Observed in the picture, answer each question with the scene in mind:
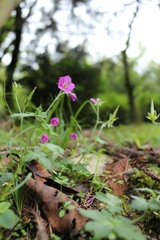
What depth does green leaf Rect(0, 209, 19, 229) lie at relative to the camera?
0.74 metres

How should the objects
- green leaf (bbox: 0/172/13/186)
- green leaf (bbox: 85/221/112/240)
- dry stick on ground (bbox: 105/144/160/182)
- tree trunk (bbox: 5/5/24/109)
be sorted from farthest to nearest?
tree trunk (bbox: 5/5/24/109)
dry stick on ground (bbox: 105/144/160/182)
green leaf (bbox: 0/172/13/186)
green leaf (bbox: 85/221/112/240)

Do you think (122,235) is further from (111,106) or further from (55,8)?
(111,106)

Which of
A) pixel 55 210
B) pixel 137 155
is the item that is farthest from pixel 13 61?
pixel 55 210

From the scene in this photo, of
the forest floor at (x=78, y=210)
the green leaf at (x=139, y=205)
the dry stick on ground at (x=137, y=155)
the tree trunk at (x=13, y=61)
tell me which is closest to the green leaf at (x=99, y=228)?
the forest floor at (x=78, y=210)

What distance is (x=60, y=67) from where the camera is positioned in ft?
15.7

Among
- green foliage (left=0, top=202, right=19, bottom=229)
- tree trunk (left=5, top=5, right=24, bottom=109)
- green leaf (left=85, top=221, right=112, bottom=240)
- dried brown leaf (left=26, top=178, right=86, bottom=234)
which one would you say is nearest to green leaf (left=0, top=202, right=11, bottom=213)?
green foliage (left=0, top=202, right=19, bottom=229)

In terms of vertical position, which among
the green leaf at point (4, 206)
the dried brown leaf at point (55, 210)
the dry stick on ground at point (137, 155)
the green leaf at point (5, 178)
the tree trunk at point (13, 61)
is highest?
the green leaf at point (4, 206)

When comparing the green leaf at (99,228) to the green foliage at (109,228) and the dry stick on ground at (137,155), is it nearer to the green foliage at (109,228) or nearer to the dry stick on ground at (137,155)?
the green foliage at (109,228)

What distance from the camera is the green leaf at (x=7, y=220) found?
0.74 metres

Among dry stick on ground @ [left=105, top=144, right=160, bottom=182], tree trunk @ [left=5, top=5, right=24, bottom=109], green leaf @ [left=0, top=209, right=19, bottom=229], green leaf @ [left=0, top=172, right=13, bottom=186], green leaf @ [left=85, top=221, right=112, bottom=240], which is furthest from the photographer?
tree trunk @ [left=5, top=5, right=24, bottom=109]

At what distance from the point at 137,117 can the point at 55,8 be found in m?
2.82

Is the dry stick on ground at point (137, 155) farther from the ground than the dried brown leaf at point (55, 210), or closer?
closer

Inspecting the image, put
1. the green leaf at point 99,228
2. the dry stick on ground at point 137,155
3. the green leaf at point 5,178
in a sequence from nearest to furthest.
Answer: the green leaf at point 99,228 → the green leaf at point 5,178 → the dry stick on ground at point 137,155

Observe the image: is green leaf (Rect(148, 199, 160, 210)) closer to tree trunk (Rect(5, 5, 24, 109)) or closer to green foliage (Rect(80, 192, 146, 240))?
green foliage (Rect(80, 192, 146, 240))
